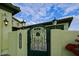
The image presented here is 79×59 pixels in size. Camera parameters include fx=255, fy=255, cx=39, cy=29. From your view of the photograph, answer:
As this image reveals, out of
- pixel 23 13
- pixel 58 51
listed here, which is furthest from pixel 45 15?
pixel 58 51

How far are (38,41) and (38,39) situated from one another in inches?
1.2

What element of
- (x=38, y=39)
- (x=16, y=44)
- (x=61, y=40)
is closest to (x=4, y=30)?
(x=16, y=44)

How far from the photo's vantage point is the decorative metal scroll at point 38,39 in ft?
12.6

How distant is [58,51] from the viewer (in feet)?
12.5

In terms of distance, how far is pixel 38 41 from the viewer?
12.7 feet

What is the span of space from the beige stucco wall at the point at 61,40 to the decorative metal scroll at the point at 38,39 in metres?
0.14

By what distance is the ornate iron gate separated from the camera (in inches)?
151

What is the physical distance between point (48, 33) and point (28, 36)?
0.31m

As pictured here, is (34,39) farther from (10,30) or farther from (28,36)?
(10,30)

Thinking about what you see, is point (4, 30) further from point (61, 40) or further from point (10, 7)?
point (61, 40)

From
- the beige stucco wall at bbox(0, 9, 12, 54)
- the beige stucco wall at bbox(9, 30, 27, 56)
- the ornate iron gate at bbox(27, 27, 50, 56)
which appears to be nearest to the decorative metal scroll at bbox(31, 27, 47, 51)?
the ornate iron gate at bbox(27, 27, 50, 56)

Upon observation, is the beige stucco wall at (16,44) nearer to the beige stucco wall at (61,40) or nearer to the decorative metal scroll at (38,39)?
the decorative metal scroll at (38,39)

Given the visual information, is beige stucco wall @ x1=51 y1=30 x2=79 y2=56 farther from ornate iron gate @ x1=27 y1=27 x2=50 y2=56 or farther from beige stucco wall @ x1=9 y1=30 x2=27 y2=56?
beige stucco wall @ x1=9 y1=30 x2=27 y2=56

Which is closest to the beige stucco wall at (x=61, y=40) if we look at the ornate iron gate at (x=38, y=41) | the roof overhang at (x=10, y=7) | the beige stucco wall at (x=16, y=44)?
the ornate iron gate at (x=38, y=41)
